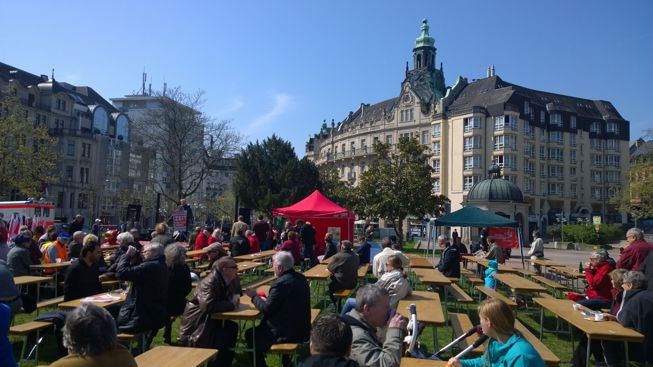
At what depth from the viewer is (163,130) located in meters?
33.5

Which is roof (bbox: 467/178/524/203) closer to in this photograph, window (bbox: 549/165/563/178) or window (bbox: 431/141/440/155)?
window (bbox: 431/141/440/155)

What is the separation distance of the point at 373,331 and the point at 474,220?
51.4ft

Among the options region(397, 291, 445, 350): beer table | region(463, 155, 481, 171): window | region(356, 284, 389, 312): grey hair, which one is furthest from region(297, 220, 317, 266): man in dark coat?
region(463, 155, 481, 171): window

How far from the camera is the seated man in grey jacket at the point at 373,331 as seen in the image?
3807 millimetres

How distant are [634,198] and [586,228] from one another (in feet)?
15.6

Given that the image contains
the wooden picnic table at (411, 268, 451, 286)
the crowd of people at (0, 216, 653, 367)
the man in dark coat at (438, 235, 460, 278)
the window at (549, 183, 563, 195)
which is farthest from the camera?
the window at (549, 183, 563, 195)

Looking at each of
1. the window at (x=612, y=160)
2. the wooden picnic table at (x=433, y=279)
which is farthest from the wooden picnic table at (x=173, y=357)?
the window at (x=612, y=160)

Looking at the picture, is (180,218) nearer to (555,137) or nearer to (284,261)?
(284,261)

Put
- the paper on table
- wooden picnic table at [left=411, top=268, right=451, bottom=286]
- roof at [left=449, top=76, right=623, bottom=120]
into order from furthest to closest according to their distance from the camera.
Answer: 1. roof at [left=449, top=76, right=623, bottom=120]
2. wooden picnic table at [left=411, top=268, right=451, bottom=286]
3. the paper on table

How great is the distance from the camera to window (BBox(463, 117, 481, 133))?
69438 millimetres

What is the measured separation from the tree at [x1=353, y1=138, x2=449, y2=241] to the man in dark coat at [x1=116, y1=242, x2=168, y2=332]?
103 ft

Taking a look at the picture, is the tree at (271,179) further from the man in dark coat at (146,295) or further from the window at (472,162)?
the man in dark coat at (146,295)

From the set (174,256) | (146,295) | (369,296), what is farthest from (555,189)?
(369,296)

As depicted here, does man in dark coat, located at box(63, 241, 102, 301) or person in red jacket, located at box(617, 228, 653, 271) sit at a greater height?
person in red jacket, located at box(617, 228, 653, 271)
